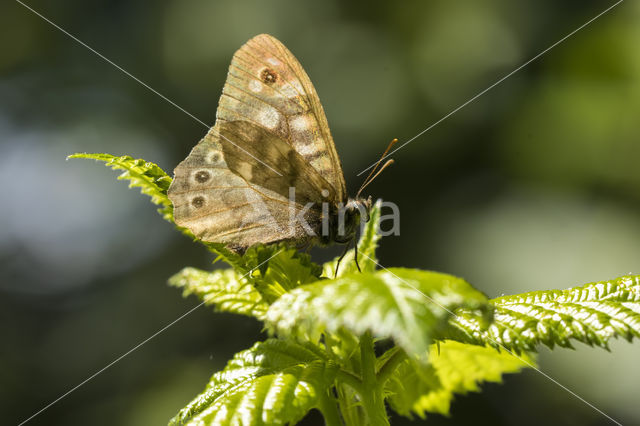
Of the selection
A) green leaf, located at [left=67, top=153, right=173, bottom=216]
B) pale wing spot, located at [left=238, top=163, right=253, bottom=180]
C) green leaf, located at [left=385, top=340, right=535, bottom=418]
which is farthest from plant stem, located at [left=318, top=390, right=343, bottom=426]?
pale wing spot, located at [left=238, top=163, right=253, bottom=180]

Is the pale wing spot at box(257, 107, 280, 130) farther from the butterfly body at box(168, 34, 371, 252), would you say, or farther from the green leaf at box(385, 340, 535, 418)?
the green leaf at box(385, 340, 535, 418)

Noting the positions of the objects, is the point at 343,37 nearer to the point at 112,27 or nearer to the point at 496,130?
the point at 496,130

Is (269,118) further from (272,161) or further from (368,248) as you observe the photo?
(368,248)

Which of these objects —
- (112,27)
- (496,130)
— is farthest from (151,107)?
(496,130)

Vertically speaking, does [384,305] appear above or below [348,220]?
below

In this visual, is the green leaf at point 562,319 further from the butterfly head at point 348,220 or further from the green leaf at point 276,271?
the butterfly head at point 348,220

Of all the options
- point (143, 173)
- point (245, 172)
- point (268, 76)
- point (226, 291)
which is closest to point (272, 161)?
point (245, 172)

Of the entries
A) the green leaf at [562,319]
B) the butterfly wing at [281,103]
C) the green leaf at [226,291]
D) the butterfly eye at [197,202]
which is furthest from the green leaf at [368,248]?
the butterfly eye at [197,202]
